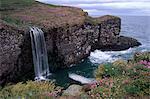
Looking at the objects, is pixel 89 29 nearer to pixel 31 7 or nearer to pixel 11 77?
pixel 31 7

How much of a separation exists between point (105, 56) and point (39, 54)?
18.0m

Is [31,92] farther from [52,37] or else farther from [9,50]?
[52,37]

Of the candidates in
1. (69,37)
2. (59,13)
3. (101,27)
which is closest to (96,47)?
(101,27)

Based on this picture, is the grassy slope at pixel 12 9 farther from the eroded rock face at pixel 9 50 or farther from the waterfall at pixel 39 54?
the eroded rock face at pixel 9 50

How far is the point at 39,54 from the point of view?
44000 millimetres

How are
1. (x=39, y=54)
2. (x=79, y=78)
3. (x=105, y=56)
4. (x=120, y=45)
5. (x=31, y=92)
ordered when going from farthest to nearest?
(x=120, y=45) < (x=105, y=56) < (x=39, y=54) < (x=79, y=78) < (x=31, y=92)

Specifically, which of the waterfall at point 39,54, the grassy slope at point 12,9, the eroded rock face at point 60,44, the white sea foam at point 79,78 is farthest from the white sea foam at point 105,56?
the grassy slope at point 12,9

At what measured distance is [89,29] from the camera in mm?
58031

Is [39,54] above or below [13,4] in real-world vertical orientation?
below

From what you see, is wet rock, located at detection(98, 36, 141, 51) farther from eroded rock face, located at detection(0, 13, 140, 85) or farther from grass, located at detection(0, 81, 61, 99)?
grass, located at detection(0, 81, 61, 99)

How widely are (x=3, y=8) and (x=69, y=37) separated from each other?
40.5 feet

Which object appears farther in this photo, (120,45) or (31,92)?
(120,45)

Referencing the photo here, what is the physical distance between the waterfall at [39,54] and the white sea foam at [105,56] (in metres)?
11.8

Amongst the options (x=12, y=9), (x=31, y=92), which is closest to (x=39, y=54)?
(x=12, y=9)
